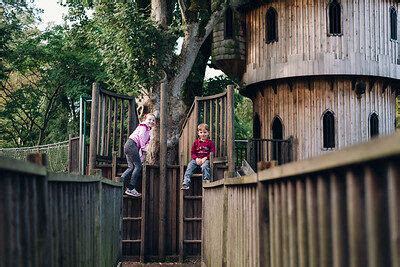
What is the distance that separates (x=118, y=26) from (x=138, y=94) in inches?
100

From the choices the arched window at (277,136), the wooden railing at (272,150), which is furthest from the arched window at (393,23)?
A: the wooden railing at (272,150)

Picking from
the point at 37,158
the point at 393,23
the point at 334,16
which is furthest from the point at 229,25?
the point at 37,158

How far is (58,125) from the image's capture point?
37312 mm

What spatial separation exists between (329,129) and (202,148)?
419 inches

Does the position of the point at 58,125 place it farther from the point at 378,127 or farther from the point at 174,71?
the point at 378,127

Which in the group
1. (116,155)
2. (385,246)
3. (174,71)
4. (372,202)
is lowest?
(385,246)

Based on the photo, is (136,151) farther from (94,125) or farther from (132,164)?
(94,125)

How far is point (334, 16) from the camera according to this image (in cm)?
2261

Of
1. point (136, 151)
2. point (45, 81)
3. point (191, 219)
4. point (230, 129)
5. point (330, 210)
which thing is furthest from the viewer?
point (45, 81)

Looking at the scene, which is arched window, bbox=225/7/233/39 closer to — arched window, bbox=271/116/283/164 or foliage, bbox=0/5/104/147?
arched window, bbox=271/116/283/164

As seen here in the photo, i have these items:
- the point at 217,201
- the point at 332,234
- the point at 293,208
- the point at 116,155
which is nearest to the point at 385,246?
the point at 332,234

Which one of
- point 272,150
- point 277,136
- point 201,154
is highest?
point 277,136

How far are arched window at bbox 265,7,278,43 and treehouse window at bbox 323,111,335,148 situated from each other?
3.74 m

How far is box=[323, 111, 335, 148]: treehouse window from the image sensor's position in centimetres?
2256
